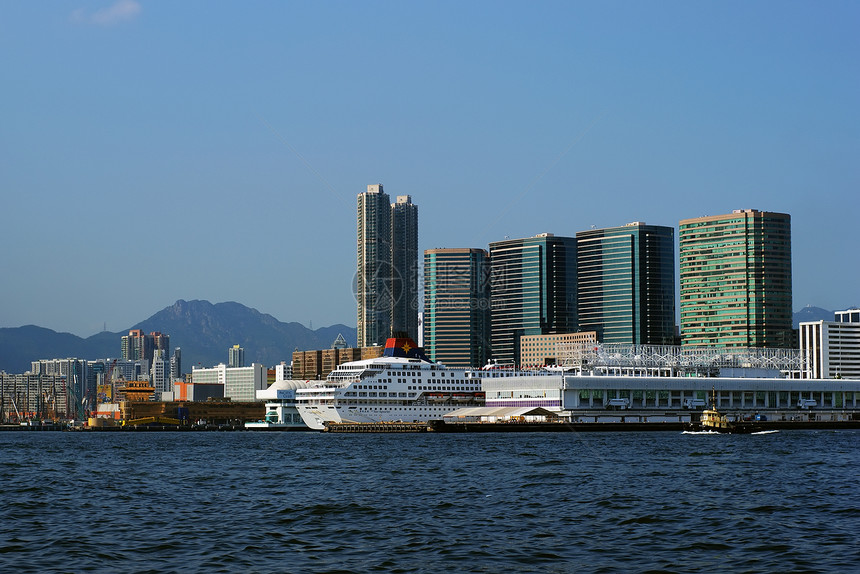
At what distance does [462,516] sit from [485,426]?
106026 mm

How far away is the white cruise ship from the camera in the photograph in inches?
6191

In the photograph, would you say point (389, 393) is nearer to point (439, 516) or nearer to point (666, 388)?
point (666, 388)

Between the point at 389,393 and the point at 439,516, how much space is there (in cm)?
11654

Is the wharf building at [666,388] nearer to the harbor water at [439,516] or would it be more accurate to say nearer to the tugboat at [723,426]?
the tugboat at [723,426]

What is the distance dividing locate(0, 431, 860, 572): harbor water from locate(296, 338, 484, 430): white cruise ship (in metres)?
79.3

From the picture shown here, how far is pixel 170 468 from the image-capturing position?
7438 centimetres

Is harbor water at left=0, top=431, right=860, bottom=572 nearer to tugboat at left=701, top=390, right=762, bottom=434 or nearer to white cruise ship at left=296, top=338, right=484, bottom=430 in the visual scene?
tugboat at left=701, top=390, right=762, bottom=434

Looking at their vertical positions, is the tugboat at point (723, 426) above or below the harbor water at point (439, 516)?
below

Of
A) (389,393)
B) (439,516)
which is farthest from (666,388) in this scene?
(439,516)

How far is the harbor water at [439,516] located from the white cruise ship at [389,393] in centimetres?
7934

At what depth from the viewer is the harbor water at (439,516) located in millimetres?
33688

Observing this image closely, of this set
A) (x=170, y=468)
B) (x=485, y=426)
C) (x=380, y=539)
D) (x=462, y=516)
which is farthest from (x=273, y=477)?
(x=485, y=426)

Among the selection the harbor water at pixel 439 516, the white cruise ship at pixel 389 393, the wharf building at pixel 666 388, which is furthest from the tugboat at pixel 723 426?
the harbor water at pixel 439 516

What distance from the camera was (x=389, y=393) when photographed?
160m
